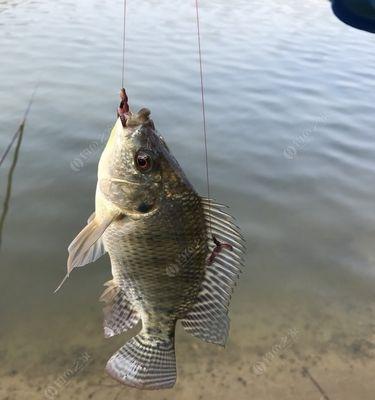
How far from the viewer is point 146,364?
3123mm

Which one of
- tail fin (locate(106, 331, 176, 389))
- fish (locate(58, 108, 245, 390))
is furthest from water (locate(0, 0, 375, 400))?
fish (locate(58, 108, 245, 390))

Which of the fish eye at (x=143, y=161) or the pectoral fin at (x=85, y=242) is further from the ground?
the fish eye at (x=143, y=161)

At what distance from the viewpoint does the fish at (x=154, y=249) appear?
9.03 ft

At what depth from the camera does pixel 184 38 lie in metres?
15.9

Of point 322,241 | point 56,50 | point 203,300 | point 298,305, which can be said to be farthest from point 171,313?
point 56,50

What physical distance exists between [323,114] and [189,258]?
26.9 feet

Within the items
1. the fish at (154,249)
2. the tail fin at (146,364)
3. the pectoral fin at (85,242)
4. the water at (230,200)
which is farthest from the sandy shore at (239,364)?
the pectoral fin at (85,242)

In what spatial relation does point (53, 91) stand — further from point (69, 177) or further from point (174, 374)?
point (174, 374)

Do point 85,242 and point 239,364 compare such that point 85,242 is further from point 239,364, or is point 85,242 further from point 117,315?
point 239,364

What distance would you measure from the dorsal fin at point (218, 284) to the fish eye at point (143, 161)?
45 centimetres

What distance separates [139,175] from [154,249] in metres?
0.44

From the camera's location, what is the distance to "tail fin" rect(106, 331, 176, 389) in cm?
304

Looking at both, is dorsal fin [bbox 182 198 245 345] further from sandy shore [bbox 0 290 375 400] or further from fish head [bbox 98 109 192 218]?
sandy shore [bbox 0 290 375 400]

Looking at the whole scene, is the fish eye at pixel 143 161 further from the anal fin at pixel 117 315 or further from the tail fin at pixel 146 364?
the tail fin at pixel 146 364
